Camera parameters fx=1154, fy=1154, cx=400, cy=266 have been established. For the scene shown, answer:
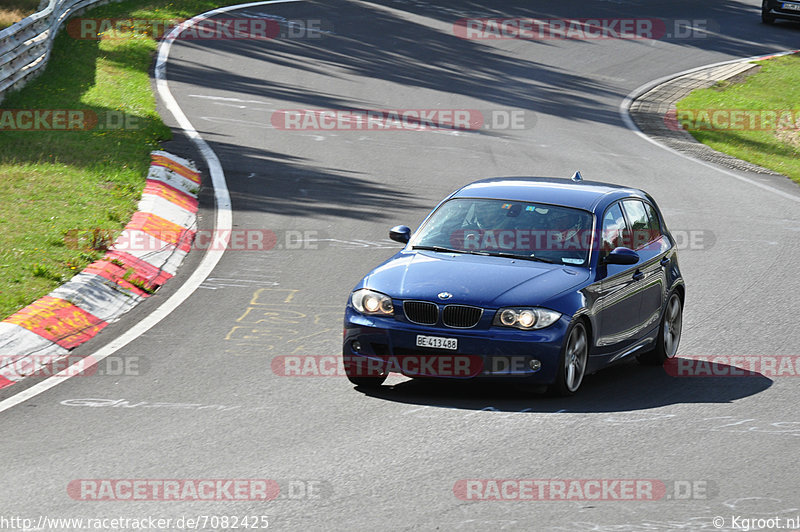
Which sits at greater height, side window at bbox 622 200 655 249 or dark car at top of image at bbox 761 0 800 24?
dark car at top of image at bbox 761 0 800 24

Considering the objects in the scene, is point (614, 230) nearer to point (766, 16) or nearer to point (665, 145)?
point (665, 145)

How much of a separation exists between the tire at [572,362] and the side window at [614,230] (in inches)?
39.3

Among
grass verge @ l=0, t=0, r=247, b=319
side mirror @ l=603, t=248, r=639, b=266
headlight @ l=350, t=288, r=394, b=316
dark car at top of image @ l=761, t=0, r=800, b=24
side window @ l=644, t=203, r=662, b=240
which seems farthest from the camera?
dark car at top of image @ l=761, t=0, r=800, b=24

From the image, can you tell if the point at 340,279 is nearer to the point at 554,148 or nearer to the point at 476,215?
the point at 476,215

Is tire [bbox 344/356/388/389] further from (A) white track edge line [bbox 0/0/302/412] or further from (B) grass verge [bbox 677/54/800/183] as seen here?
(B) grass verge [bbox 677/54/800/183]

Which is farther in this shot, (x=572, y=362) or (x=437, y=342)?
(x=572, y=362)

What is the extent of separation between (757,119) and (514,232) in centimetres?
1863

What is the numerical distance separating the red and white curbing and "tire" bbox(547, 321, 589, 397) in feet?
14.2

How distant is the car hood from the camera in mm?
8930

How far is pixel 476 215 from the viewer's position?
10.2 meters

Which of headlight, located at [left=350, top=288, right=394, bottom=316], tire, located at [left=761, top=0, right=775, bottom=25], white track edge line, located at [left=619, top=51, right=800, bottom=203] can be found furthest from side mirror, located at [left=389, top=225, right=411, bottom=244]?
tire, located at [left=761, top=0, right=775, bottom=25]

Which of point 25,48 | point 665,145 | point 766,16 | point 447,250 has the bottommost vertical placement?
point 665,145

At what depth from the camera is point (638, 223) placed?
35.7ft

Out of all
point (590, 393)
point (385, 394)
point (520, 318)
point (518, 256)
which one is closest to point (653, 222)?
point (518, 256)
